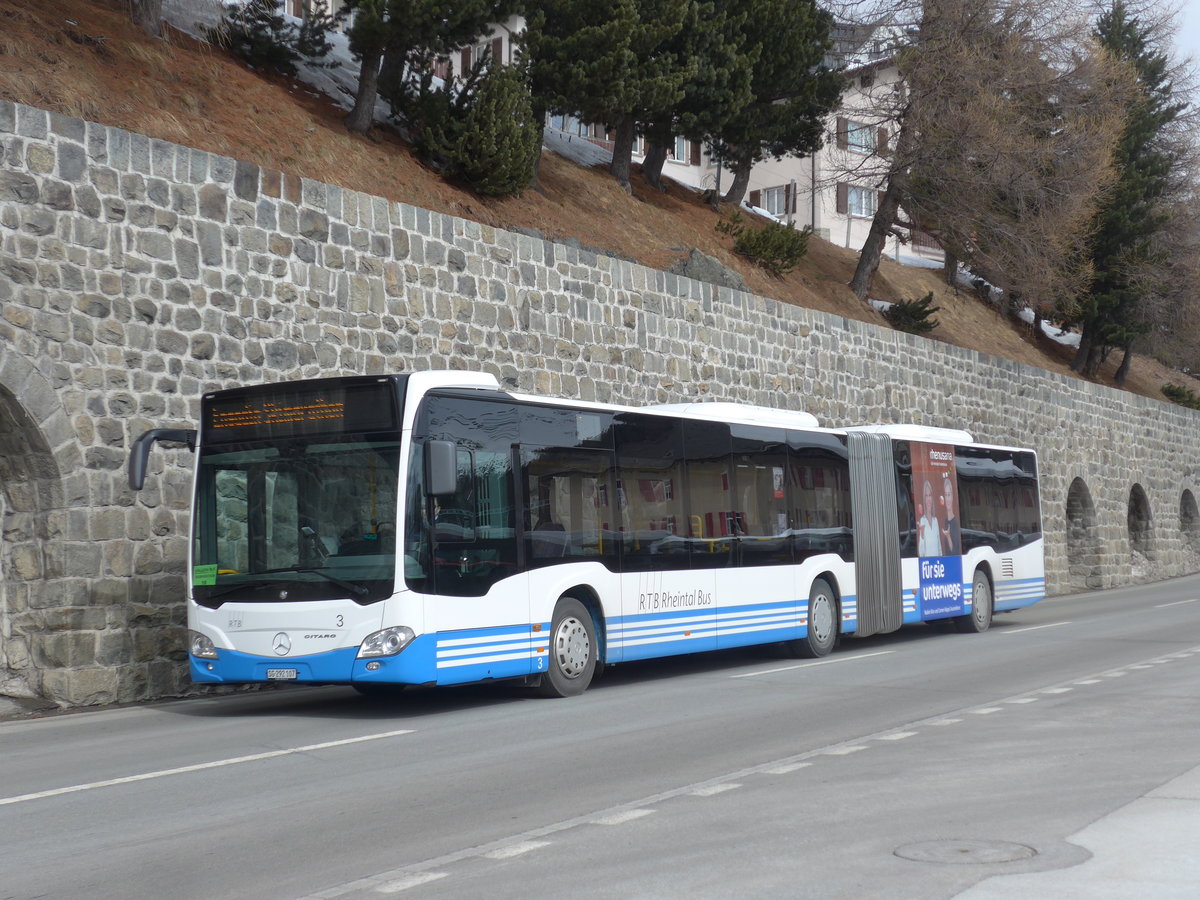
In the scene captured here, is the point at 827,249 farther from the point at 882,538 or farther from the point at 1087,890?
the point at 1087,890

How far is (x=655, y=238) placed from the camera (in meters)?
28.5

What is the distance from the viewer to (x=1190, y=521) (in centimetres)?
4519

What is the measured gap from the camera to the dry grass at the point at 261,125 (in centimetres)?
1625

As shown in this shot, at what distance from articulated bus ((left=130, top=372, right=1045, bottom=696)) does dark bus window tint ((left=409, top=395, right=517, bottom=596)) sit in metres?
0.02

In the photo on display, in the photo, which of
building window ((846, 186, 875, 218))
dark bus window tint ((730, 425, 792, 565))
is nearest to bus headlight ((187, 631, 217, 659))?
dark bus window tint ((730, 425, 792, 565))

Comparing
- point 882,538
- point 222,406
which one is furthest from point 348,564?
point 882,538

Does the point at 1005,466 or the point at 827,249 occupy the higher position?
the point at 827,249

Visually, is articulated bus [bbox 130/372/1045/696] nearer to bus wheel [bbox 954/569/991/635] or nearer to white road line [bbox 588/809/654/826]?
white road line [bbox 588/809/654/826]

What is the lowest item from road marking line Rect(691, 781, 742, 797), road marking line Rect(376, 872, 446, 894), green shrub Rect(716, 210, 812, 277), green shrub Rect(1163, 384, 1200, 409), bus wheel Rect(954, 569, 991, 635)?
road marking line Rect(376, 872, 446, 894)

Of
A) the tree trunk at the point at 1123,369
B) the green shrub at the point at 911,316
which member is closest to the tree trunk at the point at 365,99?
the green shrub at the point at 911,316

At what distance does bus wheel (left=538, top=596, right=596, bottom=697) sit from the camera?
12.2 metres

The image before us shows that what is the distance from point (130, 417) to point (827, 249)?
3238 cm

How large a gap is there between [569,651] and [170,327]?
514 centimetres

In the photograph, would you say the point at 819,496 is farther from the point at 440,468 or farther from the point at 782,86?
the point at 782,86
